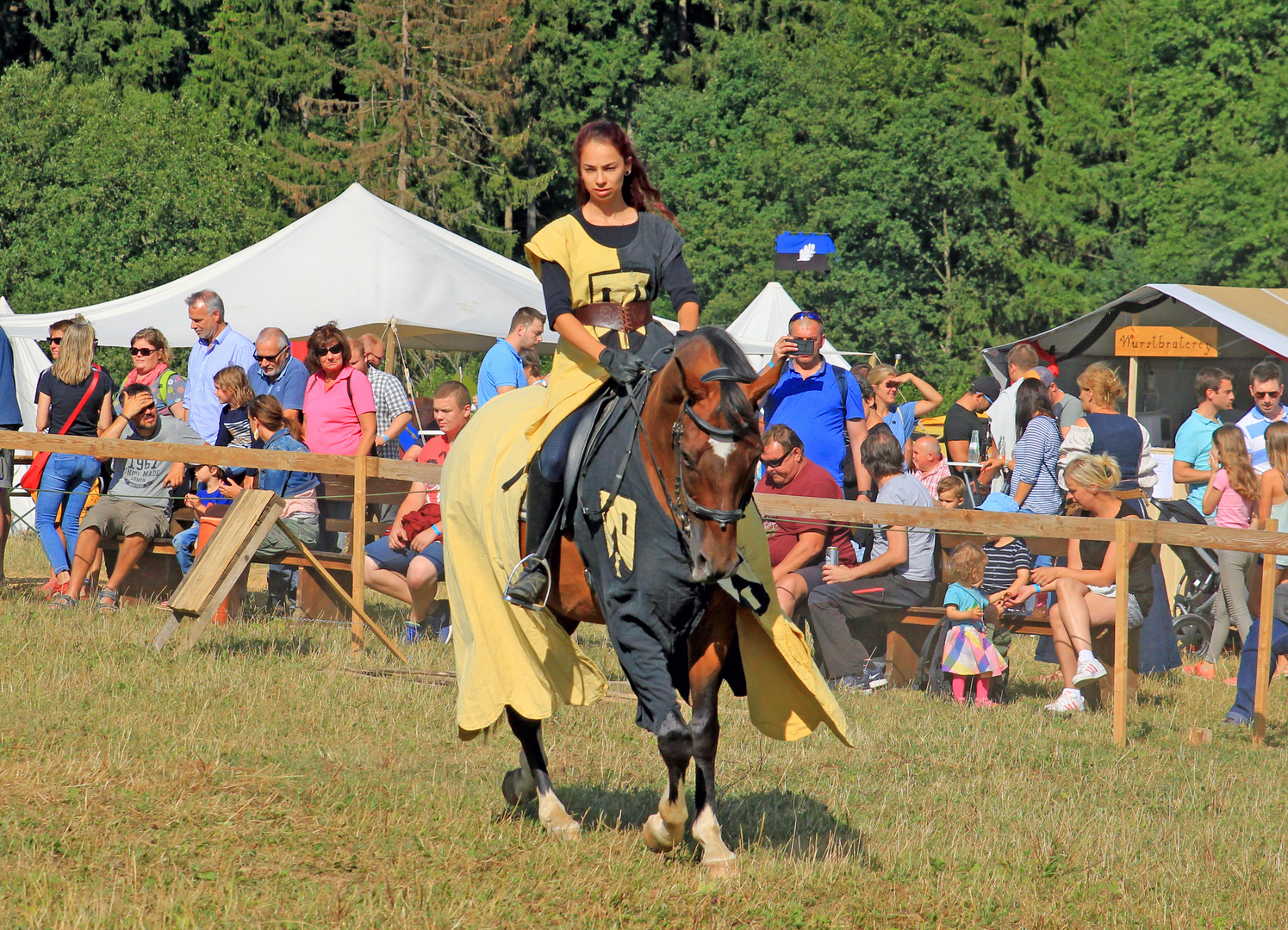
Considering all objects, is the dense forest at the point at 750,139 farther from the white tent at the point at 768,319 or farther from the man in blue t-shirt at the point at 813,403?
the man in blue t-shirt at the point at 813,403

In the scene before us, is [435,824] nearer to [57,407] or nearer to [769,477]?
[769,477]

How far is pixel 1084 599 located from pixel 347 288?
10503mm

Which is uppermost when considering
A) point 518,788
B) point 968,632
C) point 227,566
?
point 227,566

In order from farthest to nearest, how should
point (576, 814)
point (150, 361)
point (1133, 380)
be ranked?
1. point (1133, 380)
2. point (150, 361)
3. point (576, 814)

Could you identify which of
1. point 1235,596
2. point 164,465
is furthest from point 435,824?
point 164,465

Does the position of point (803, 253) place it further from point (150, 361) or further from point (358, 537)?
point (358, 537)

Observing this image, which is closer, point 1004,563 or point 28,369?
point 1004,563

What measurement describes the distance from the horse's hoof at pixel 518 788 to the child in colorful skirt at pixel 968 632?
142 inches

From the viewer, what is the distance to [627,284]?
5.73 meters

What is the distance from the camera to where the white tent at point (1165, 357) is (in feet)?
56.5

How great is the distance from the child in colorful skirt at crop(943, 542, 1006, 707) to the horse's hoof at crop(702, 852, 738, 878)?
152 inches

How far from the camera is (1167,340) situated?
21328 millimetres

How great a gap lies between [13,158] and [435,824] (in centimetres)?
3615

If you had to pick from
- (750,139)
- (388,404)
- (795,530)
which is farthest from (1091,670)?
(750,139)
